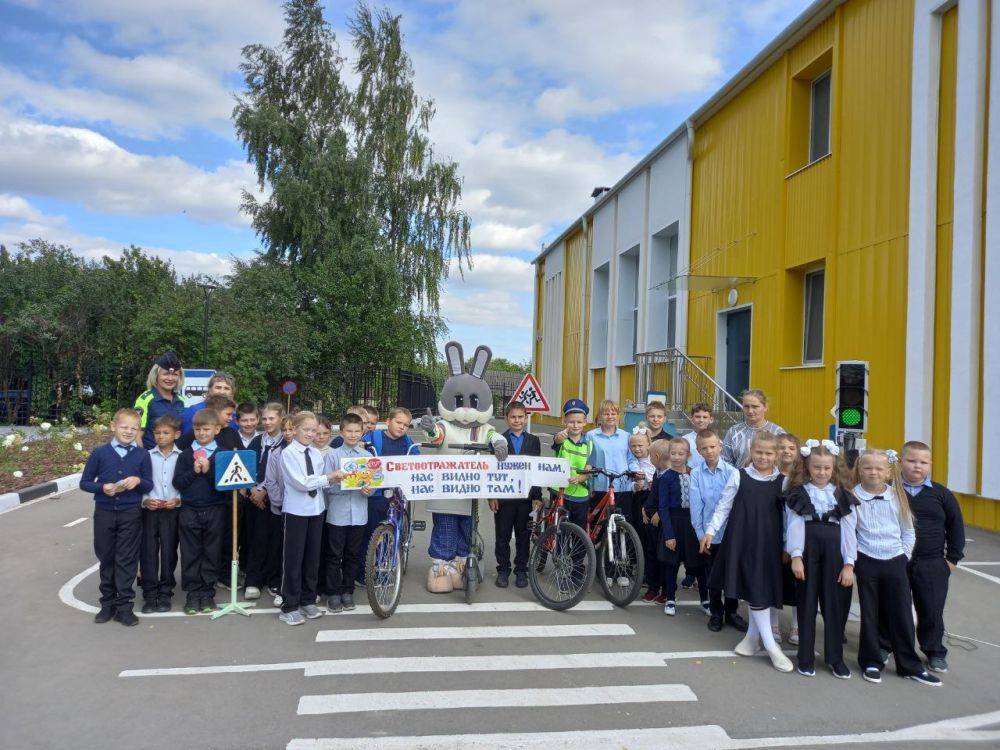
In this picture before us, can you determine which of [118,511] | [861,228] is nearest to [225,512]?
[118,511]

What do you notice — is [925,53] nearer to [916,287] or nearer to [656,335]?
[916,287]

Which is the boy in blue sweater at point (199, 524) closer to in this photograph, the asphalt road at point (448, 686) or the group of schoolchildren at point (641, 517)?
the group of schoolchildren at point (641, 517)

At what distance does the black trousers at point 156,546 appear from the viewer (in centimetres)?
579

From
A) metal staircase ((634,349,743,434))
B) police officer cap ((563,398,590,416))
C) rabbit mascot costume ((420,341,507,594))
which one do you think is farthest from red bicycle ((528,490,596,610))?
metal staircase ((634,349,743,434))

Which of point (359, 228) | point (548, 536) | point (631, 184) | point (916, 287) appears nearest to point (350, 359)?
point (359, 228)

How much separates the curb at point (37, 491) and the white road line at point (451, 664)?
745 centimetres

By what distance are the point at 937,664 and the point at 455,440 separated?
404 cm

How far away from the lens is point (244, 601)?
625cm

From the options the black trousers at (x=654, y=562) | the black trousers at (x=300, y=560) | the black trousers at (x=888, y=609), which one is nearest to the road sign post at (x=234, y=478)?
the black trousers at (x=300, y=560)

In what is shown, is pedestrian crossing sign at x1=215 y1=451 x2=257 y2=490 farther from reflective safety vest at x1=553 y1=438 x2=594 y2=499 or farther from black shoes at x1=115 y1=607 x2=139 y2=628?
reflective safety vest at x1=553 y1=438 x2=594 y2=499

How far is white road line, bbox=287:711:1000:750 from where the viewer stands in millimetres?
3762

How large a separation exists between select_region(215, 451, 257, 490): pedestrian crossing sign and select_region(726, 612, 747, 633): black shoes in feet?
12.8

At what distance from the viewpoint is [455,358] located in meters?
7.31

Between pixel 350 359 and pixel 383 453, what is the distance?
71.8 ft
